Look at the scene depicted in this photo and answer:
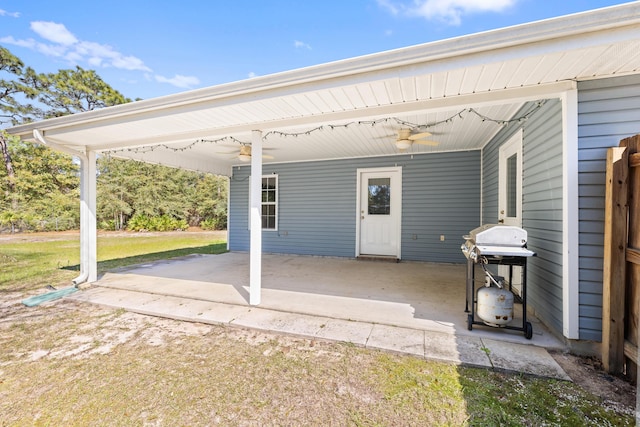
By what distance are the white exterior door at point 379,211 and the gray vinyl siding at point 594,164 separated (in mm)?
3981

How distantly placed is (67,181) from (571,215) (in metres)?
19.5

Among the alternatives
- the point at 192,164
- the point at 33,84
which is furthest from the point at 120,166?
the point at 192,164

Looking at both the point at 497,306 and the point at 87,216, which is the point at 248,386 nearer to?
the point at 497,306

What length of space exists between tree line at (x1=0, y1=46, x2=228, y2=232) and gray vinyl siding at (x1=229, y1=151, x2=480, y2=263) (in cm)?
1007

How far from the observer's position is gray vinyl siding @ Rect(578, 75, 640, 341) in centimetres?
218

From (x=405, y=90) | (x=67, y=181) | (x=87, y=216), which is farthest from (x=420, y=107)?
(x=67, y=181)

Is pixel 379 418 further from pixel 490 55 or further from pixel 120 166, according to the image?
pixel 120 166

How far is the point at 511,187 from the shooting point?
3873 millimetres

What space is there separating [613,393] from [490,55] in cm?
230

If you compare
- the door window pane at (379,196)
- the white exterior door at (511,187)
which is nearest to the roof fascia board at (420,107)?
the white exterior door at (511,187)

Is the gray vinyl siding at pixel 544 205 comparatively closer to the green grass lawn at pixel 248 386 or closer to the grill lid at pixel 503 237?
the grill lid at pixel 503 237

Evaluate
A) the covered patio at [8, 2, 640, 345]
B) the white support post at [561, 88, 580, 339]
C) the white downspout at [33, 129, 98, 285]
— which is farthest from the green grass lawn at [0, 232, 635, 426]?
the white downspout at [33, 129, 98, 285]

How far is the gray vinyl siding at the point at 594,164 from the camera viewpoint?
2.18m

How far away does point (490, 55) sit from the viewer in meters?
1.87
